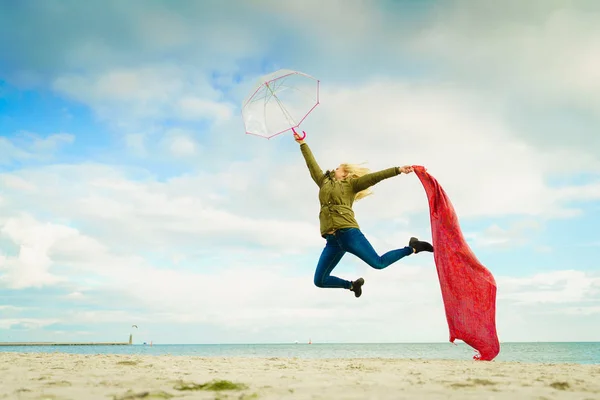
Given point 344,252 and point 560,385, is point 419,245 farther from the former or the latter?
point 560,385

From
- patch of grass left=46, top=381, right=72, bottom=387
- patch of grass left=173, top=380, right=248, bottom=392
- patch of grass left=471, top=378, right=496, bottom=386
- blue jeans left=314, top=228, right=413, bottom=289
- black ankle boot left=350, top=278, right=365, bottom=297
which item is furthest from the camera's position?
black ankle boot left=350, top=278, right=365, bottom=297

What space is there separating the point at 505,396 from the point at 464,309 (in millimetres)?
3812

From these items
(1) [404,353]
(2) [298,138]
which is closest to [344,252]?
(2) [298,138]

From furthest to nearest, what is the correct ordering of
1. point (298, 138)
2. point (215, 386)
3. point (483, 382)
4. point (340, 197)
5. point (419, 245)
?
1. point (298, 138)
2. point (419, 245)
3. point (340, 197)
4. point (483, 382)
5. point (215, 386)

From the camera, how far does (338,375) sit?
5047 mm

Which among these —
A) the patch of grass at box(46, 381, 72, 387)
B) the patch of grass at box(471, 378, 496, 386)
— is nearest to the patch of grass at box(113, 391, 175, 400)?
the patch of grass at box(46, 381, 72, 387)

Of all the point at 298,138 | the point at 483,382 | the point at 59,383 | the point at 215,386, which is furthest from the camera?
the point at 298,138

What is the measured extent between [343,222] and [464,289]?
2.18 m

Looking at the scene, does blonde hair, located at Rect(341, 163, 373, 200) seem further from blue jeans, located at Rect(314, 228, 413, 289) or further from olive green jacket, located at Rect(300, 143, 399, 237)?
blue jeans, located at Rect(314, 228, 413, 289)

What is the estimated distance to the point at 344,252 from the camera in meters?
7.36

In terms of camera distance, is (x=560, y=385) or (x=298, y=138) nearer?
(x=560, y=385)

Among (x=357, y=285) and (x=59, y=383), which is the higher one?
(x=357, y=285)

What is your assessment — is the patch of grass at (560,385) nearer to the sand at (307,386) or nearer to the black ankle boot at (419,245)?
the sand at (307,386)

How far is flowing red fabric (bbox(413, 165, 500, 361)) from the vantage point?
7207 millimetres
